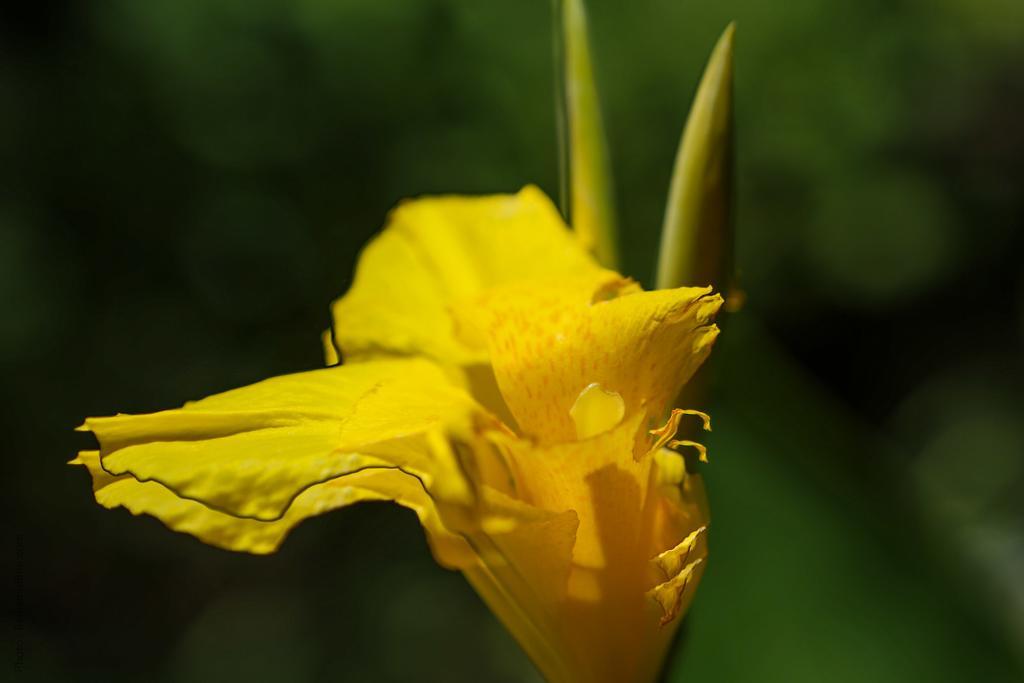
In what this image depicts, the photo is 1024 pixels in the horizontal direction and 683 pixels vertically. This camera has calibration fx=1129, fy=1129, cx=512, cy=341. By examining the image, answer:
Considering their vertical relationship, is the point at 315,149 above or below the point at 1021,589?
above

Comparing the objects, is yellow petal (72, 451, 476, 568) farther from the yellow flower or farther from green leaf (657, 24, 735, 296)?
green leaf (657, 24, 735, 296)

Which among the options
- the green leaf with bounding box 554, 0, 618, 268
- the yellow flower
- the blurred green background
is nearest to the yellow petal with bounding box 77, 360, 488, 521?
the yellow flower

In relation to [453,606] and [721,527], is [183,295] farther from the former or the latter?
[721,527]

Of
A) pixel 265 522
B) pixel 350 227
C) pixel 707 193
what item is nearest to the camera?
pixel 265 522

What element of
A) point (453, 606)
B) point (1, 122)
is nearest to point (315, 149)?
point (1, 122)

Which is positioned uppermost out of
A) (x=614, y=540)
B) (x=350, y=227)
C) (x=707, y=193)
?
(x=707, y=193)

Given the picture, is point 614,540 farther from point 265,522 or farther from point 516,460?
point 265,522

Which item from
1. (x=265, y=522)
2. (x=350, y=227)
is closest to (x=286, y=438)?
(x=265, y=522)
